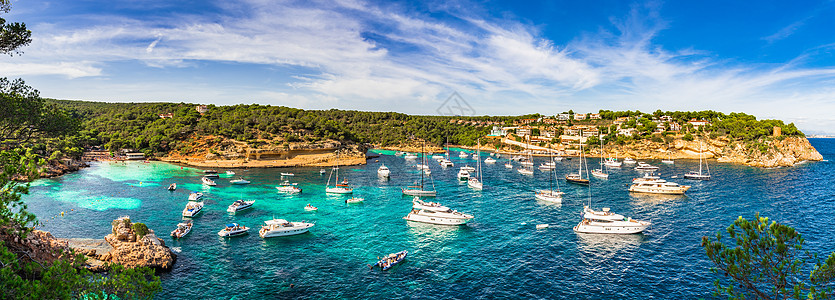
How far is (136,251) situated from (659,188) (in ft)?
250

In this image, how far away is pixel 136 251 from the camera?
30859 millimetres

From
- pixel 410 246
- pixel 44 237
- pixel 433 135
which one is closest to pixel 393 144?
pixel 433 135

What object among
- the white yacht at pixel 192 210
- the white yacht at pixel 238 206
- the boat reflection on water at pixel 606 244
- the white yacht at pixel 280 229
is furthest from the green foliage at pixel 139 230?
the boat reflection on water at pixel 606 244

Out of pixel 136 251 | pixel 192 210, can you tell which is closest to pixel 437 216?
pixel 136 251

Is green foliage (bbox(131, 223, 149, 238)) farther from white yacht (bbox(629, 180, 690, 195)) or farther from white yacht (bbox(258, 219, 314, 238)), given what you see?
white yacht (bbox(629, 180, 690, 195))

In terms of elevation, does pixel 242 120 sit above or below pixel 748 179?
above

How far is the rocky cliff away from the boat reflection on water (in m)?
94.0

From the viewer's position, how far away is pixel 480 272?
106 feet

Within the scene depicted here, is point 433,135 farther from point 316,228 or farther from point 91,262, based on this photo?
point 91,262

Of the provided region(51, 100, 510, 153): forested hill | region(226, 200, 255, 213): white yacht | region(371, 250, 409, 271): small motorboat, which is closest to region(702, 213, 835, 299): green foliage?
region(371, 250, 409, 271): small motorboat

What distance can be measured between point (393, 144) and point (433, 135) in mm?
22885

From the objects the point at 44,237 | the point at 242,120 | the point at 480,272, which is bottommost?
the point at 480,272

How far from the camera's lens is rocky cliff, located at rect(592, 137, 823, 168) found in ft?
356

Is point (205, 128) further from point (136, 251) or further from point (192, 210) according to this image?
point (136, 251)
